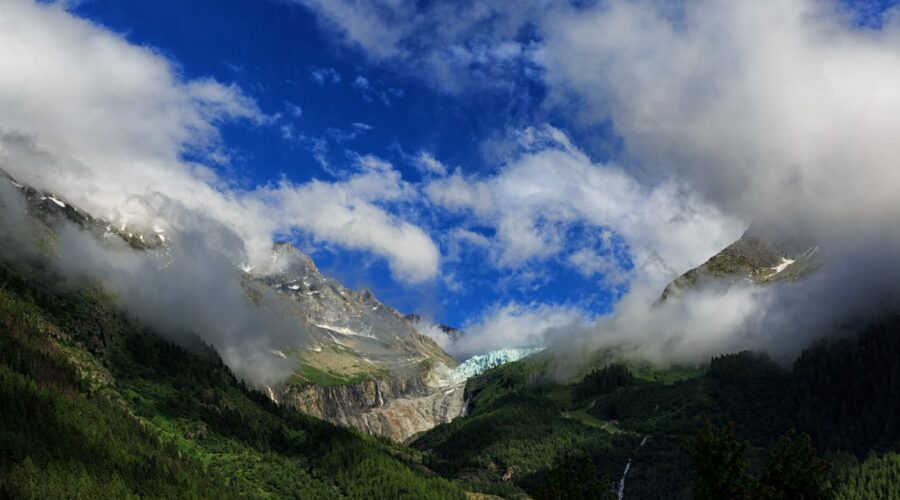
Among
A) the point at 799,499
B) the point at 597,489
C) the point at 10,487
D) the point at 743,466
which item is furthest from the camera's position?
the point at 10,487

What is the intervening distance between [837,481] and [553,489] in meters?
41.1

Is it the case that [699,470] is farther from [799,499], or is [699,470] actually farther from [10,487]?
[10,487]

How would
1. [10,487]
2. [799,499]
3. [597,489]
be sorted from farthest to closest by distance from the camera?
[10,487] < [597,489] < [799,499]

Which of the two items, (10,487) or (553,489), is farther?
(10,487)

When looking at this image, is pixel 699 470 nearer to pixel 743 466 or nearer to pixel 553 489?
pixel 743 466

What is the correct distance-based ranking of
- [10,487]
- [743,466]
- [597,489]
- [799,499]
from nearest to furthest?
[799,499]
[743,466]
[597,489]
[10,487]

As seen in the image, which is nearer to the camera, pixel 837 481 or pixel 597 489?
pixel 837 481

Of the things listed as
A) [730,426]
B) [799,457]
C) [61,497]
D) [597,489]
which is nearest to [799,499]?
[799,457]

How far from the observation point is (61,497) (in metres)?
199

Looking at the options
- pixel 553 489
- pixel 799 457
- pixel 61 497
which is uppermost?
pixel 799 457

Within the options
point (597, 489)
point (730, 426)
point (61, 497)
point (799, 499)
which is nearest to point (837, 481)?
point (799, 499)

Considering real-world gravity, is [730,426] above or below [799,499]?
above

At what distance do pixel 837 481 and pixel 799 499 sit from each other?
22.8ft

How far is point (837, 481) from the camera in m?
95.0
